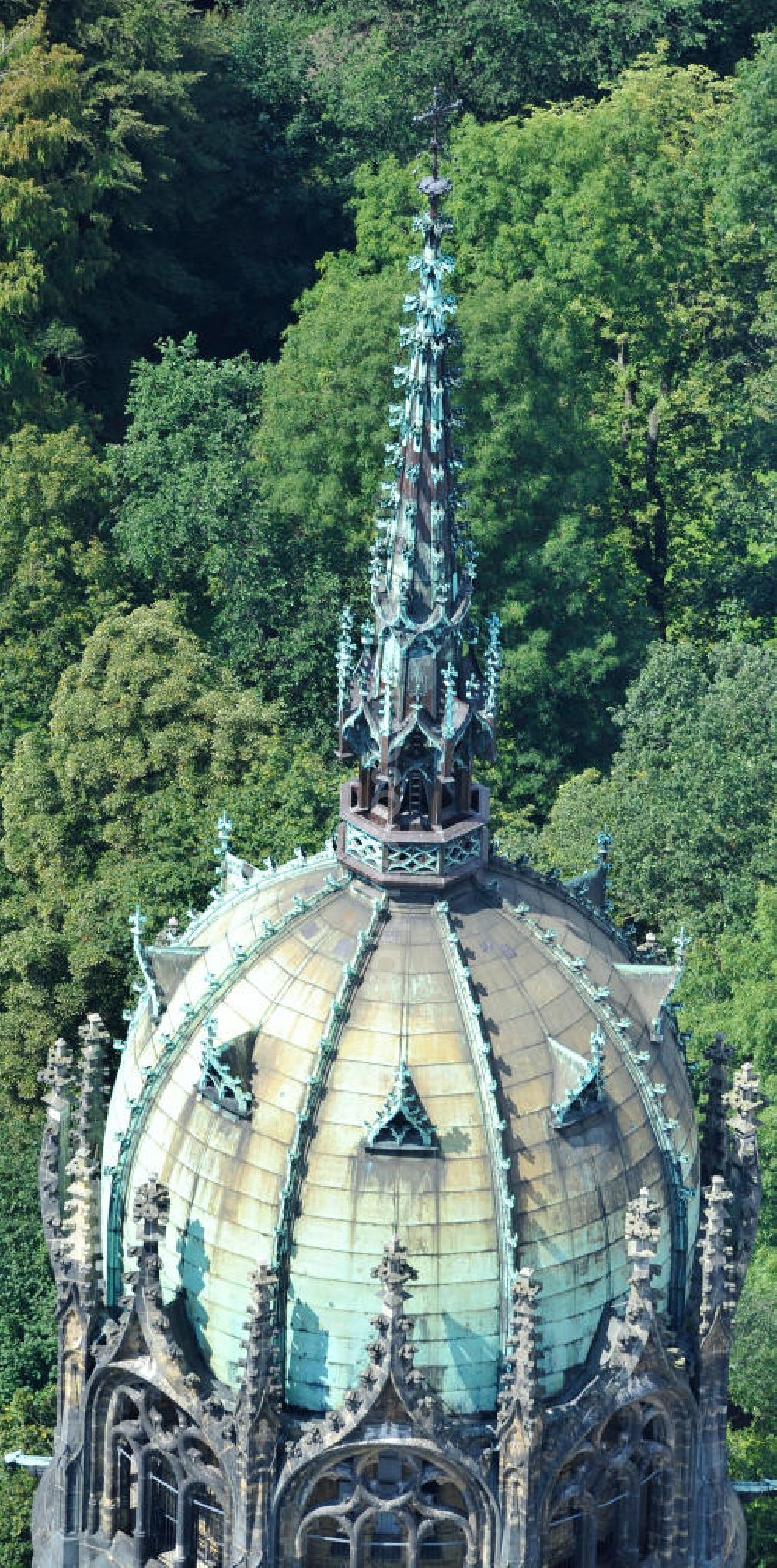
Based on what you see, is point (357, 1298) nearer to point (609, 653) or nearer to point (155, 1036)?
point (155, 1036)

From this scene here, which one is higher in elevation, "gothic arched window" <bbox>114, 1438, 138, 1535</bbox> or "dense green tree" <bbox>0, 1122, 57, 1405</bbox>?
"dense green tree" <bbox>0, 1122, 57, 1405</bbox>

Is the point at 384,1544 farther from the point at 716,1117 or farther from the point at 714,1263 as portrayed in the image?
the point at 716,1117

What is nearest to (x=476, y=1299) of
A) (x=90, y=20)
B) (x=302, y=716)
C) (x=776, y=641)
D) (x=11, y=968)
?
(x=11, y=968)

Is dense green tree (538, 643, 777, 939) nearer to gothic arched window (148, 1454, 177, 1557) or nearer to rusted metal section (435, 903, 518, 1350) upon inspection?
rusted metal section (435, 903, 518, 1350)

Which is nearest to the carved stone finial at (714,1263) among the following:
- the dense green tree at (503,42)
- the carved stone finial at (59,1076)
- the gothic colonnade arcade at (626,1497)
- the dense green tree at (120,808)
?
the gothic colonnade arcade at (626,1497)

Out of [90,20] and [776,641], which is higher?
[90,20]

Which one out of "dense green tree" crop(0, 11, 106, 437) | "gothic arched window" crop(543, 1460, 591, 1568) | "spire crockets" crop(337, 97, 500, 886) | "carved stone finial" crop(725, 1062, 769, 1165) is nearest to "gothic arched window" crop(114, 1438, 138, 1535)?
"gothic arched window" crop(543, 1460, 591, 1568)

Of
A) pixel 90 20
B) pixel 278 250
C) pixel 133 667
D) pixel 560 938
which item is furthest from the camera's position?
pixel 278 250
